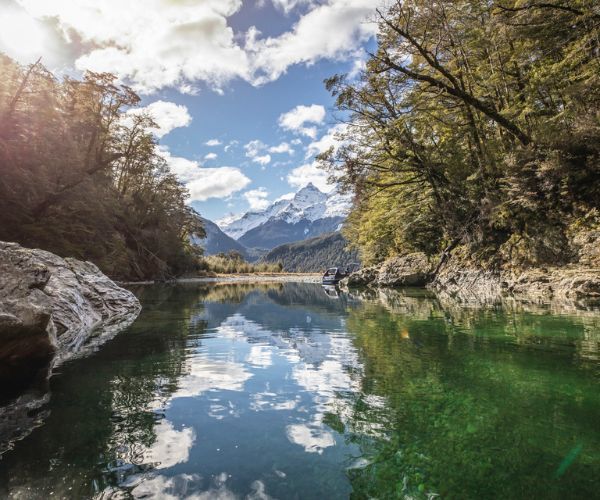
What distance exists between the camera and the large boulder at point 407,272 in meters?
27.3

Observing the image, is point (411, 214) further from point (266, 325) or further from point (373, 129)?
point (266, 325)

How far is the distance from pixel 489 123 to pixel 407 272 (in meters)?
11.5

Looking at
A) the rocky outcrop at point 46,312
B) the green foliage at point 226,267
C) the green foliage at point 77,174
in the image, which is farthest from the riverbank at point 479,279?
the green foliage at point 226,267

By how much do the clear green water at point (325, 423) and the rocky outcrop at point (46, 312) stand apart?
2.00 ft

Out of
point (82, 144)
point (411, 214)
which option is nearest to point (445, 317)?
point (411, 214)

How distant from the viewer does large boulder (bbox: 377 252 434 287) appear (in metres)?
27.3

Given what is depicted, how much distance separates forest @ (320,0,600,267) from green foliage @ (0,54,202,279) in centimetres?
1463

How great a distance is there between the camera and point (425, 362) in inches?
243

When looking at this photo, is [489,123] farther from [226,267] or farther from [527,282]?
[226,267]

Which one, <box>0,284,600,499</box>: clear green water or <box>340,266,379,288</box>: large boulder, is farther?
<box>340,266,379,288</box>: large boulder

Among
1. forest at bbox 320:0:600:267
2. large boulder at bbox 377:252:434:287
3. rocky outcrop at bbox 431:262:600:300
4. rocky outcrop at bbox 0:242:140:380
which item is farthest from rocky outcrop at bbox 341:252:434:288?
rocky outcrop at bbox 0:242:140:380

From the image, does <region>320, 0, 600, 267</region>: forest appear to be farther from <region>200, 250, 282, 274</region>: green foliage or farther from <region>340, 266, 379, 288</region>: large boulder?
<region>200, 250, 282, 274</region>: green foliage

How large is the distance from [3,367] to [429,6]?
16900mm

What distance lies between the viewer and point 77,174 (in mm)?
22172
